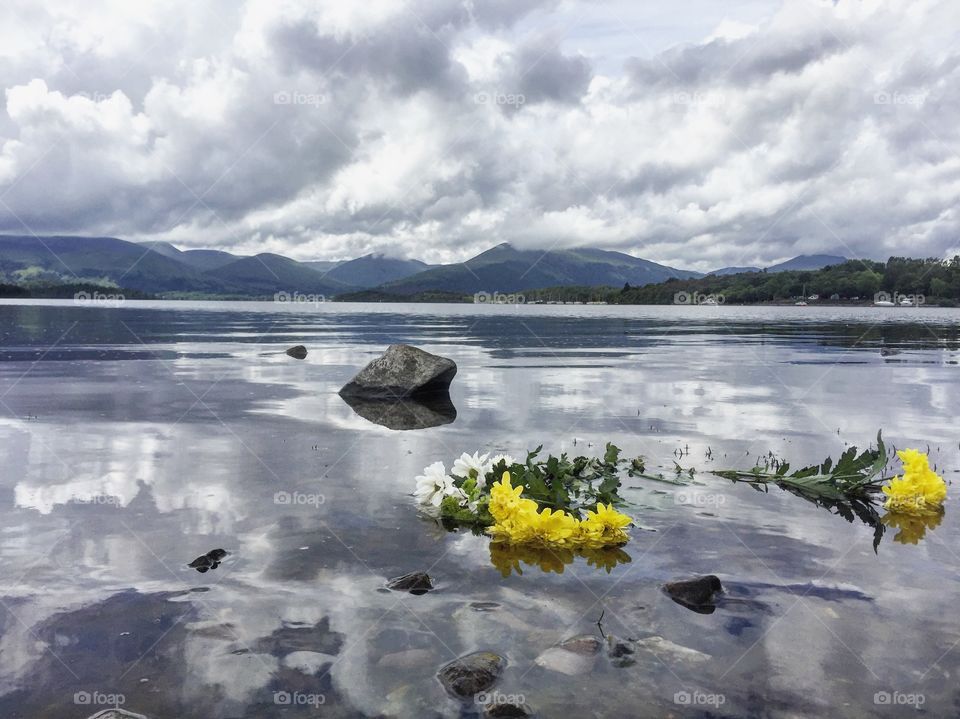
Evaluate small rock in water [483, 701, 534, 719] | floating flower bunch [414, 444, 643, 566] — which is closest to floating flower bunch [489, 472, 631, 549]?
floating flower bunch [414, 444, 643, 566]

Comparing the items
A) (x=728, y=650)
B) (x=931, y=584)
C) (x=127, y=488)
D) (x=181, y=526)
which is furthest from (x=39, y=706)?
(x=931, y=584)

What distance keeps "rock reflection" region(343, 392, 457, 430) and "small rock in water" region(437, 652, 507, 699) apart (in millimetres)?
12296

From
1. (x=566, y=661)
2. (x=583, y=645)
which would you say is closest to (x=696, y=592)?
(x=583, y=645)

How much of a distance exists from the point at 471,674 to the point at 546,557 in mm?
3099

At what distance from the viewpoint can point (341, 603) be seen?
6926 mm

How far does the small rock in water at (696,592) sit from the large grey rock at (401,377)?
1720 cm

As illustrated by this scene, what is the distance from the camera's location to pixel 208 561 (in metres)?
8.02

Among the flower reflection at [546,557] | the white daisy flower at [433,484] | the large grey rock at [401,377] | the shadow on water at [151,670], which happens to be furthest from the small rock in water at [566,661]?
the large grey rock at [401,377]

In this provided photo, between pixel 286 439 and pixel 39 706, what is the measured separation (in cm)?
1077

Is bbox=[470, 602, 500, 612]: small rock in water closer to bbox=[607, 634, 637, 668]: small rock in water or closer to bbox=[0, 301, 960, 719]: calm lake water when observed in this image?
bbox=[0, 301, 960, 719]: calm lake water

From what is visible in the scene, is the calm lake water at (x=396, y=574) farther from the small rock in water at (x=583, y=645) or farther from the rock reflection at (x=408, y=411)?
the rock reflection at (x=408, y=411)

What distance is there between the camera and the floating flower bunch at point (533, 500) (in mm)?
8859

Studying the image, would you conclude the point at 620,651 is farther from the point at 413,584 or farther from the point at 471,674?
the point at 413,584

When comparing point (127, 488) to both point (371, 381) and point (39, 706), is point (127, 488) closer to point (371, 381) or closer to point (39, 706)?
point (39, 706)
